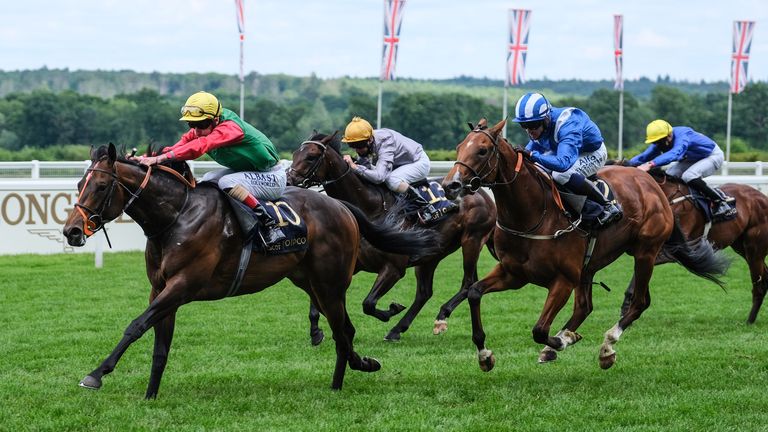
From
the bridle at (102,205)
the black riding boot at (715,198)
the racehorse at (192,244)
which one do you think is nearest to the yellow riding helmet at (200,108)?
the racehorse at (192,244)

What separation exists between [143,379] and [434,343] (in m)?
2.74

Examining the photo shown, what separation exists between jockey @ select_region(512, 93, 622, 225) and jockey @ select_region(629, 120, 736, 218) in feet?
8.75

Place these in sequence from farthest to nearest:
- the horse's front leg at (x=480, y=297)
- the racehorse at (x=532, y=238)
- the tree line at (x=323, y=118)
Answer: the tree line at (x=323, y=118) < the horse's front leg at (x=480, y=297) < the racehorse at (x=532, y=238)

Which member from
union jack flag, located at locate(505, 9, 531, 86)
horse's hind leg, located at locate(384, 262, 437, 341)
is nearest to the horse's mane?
horse's hind leg, located at locate(384, 262, 437, 341)

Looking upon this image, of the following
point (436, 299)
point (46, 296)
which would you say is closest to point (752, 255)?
point (436, 299)

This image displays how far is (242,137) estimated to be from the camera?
6754mm

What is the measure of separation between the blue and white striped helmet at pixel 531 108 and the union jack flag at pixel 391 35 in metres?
21.0

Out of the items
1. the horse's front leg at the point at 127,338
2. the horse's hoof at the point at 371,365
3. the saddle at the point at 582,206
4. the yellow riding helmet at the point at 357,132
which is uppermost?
the yellow riding helmet at the point at 357,132

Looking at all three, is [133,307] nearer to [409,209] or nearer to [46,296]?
[46,296]

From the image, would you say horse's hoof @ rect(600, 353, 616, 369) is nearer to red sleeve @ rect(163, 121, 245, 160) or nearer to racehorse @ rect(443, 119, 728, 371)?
racehorse @ rect(443, 119, 728, 371)

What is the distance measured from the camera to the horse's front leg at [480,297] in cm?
717

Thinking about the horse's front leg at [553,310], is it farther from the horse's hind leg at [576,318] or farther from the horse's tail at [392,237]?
the horse's tail at [392,237]

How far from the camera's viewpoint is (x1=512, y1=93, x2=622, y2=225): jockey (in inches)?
287

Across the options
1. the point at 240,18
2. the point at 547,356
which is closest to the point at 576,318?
the point at 547,356
